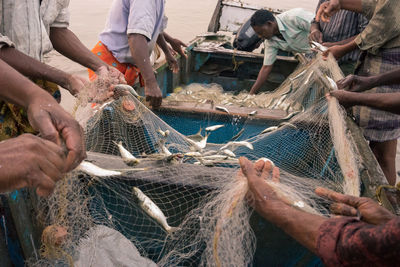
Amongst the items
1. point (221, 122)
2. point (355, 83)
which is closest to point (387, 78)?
point (355, 83)

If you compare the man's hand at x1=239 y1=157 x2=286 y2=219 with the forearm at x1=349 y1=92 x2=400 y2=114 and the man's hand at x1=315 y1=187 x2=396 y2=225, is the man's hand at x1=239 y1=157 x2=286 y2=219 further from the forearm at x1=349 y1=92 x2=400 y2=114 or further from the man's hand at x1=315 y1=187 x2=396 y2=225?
the forearm at x1=349 y1=92 x2=400 y2=114

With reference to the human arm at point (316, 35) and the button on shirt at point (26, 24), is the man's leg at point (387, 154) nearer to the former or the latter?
the human arm at point (316, 35)

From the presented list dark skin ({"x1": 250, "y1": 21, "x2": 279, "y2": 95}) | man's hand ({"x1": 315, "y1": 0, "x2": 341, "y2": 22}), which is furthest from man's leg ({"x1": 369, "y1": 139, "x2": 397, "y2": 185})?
dark skin ({"x1": 250, "y1": 21, "x2": 279, "y2": 95})

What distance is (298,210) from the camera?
1736mm

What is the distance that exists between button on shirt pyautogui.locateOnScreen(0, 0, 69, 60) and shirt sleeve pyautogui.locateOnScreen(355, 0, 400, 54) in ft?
11.7

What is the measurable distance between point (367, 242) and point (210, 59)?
652cm

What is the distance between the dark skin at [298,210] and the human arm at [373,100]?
1.54 metres

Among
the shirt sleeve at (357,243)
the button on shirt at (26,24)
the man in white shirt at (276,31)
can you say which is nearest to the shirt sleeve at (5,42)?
the button on shirt at (26,24)

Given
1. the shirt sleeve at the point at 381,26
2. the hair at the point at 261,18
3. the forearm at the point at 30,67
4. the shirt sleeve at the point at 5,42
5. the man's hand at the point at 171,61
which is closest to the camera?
the shirt sleeve at the point at 5,42

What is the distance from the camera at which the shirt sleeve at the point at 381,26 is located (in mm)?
3684

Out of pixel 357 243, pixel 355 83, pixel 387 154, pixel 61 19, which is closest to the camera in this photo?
pixel 357 243

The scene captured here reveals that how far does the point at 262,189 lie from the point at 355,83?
2.46 meters

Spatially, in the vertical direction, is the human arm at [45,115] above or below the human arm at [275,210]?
above

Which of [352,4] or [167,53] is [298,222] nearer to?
[352,4]
